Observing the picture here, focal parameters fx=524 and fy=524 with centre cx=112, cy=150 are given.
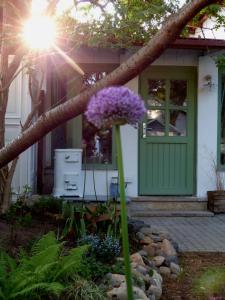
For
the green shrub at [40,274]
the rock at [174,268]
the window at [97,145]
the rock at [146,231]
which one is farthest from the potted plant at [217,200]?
the green shrub at [40,274]

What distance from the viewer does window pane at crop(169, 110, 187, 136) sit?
10148 mm

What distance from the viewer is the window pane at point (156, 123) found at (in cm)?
1009

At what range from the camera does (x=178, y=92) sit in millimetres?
10172

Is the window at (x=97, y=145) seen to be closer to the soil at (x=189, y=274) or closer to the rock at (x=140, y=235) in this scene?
the rock at (x=140, y=235)

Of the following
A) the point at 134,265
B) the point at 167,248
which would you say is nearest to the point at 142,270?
the point at 134,265

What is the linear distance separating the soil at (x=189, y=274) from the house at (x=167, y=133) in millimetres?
3447

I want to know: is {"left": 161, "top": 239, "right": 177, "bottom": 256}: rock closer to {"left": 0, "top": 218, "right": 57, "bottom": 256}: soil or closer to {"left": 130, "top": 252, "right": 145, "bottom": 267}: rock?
{"left": 130, "top": 252, "right": 145, "bottom": 267}: rock

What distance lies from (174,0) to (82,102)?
4.25m

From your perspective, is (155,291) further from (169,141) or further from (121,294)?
(169,141)

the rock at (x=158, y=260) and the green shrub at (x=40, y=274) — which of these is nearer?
the green shrub at (x=40, y=274)

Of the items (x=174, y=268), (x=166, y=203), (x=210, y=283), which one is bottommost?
(x=210, y=283)

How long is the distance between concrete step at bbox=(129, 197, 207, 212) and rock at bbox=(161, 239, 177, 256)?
139 inches

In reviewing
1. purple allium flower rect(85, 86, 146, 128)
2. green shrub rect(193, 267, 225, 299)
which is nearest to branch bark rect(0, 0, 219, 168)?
purple allium flower rect(85, 86, 146, 128)

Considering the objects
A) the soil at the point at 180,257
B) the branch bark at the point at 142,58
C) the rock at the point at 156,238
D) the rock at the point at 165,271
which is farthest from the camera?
the rock at the point at 156,238
